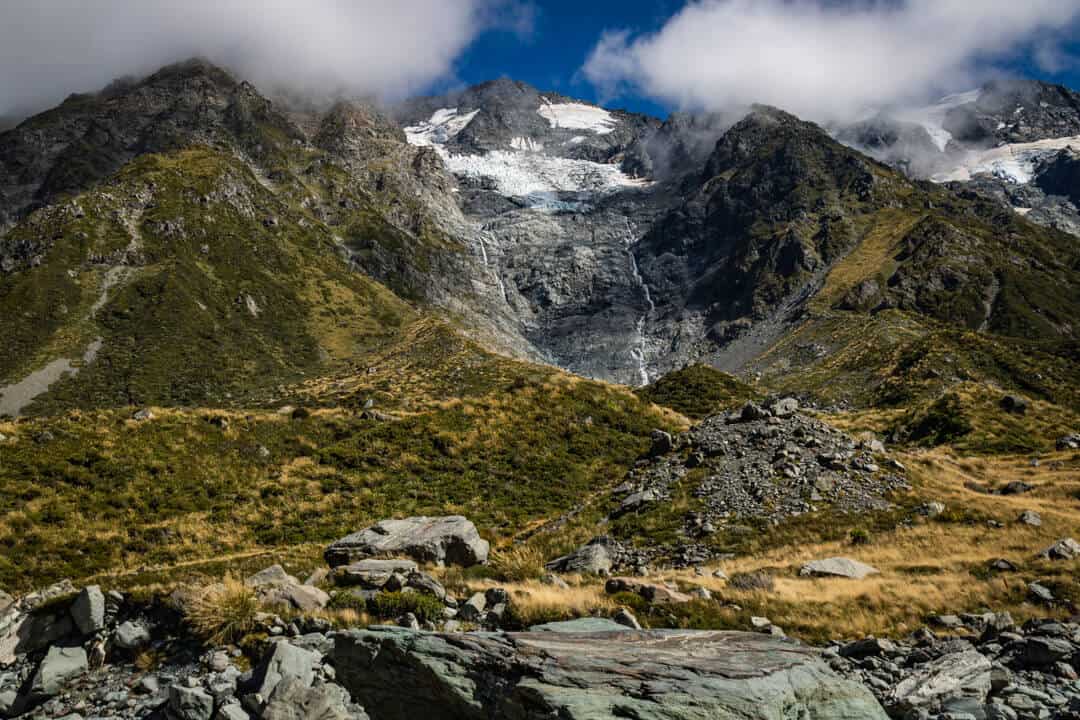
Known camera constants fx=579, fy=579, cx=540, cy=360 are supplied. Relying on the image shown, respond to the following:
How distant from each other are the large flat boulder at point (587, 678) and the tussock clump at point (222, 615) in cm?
211

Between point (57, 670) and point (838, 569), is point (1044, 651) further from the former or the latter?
point (57, 670)

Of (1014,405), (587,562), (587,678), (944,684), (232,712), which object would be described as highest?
(1014,405)

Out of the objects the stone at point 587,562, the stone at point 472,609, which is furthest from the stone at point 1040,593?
the stone at point 472,609

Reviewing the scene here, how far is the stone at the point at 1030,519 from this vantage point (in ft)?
72.2

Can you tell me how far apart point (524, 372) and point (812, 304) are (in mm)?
151778

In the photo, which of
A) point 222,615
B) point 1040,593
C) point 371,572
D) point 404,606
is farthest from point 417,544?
point 1040,593

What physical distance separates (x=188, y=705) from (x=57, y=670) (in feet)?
10.5

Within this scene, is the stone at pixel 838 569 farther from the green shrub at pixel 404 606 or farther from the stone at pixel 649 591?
the green shrub at pixel 404 606

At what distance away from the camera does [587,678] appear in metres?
7.48

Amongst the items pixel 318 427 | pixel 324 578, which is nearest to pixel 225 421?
pixel 318 427

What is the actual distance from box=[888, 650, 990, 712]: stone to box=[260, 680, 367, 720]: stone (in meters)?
8.69

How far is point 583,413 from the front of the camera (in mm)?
38875

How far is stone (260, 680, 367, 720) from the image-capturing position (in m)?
8.73

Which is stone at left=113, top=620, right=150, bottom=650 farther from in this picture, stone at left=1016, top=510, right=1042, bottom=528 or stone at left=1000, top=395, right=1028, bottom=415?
stone at left=1000, top=395, right=1028, bottom=415
